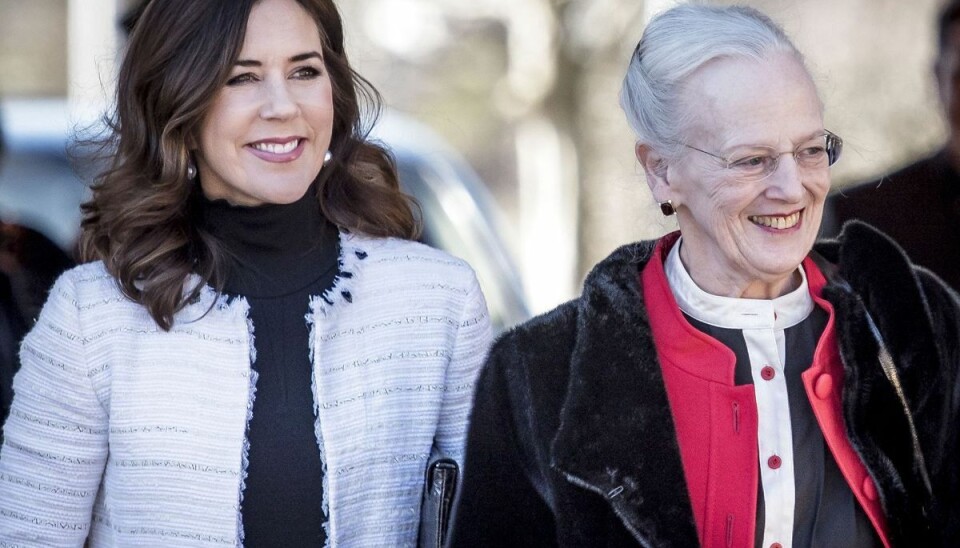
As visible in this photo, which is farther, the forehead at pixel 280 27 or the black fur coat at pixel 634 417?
the forehead at pixel 280 27

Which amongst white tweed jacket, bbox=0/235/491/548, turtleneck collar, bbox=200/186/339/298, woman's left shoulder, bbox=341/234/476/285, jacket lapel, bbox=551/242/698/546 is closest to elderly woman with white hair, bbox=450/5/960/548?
jacket lapel, bbox=551/242/698/546

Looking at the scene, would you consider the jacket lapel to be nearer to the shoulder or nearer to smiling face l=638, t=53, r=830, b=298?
smiling face l=638, t=53, r=830, b=298

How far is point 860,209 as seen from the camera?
4270 mm

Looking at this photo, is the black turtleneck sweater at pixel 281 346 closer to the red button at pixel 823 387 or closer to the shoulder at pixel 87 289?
the shoulder at pixel 87 289

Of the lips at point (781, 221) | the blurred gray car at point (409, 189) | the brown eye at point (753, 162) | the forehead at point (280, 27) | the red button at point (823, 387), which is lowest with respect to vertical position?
the red button at point (823, 387)

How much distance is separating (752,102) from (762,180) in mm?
141

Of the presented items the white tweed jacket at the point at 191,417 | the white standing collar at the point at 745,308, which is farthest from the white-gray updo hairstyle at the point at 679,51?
the white tweed jacket at the point at 191,417

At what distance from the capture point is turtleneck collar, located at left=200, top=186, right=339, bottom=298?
124 inches

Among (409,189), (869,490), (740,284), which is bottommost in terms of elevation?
(869,490)

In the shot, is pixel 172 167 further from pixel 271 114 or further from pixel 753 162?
pixel 753 162

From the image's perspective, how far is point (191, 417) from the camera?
303 cm

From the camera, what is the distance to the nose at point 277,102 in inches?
120

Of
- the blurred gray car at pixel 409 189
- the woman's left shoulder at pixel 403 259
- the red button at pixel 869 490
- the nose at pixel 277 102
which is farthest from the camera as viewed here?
the blurred gray car at pixel 409 189

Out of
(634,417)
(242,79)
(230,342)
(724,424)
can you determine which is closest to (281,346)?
(230,342)
